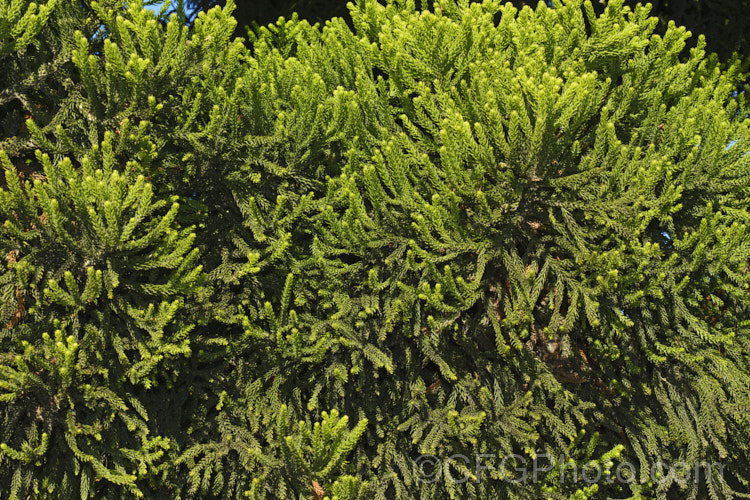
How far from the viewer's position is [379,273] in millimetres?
4676

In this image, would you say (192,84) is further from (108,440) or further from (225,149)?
(108,440)

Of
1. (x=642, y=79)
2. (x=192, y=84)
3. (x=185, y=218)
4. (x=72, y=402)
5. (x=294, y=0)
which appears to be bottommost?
(x=72, y=402)

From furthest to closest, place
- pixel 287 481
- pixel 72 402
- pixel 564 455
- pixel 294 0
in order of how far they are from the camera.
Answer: pixel 294 0
pixel 564 455
pixel 287 481
pixel 72 402

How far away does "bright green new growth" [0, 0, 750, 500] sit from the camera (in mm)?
3973

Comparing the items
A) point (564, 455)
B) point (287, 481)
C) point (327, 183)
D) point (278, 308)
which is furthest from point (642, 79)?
point (287, 481)

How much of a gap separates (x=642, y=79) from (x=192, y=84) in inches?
136

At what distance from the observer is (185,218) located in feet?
14.7

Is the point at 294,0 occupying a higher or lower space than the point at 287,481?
higher

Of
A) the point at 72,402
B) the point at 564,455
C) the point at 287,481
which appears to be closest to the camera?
the point at 72,402

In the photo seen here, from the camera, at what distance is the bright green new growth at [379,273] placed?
13.0 ft

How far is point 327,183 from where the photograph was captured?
4875 millimetres

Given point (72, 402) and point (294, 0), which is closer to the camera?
point (72, 402)

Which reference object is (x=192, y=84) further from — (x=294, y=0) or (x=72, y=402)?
(x=294, y=0)

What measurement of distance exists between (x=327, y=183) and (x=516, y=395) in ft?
6.98
